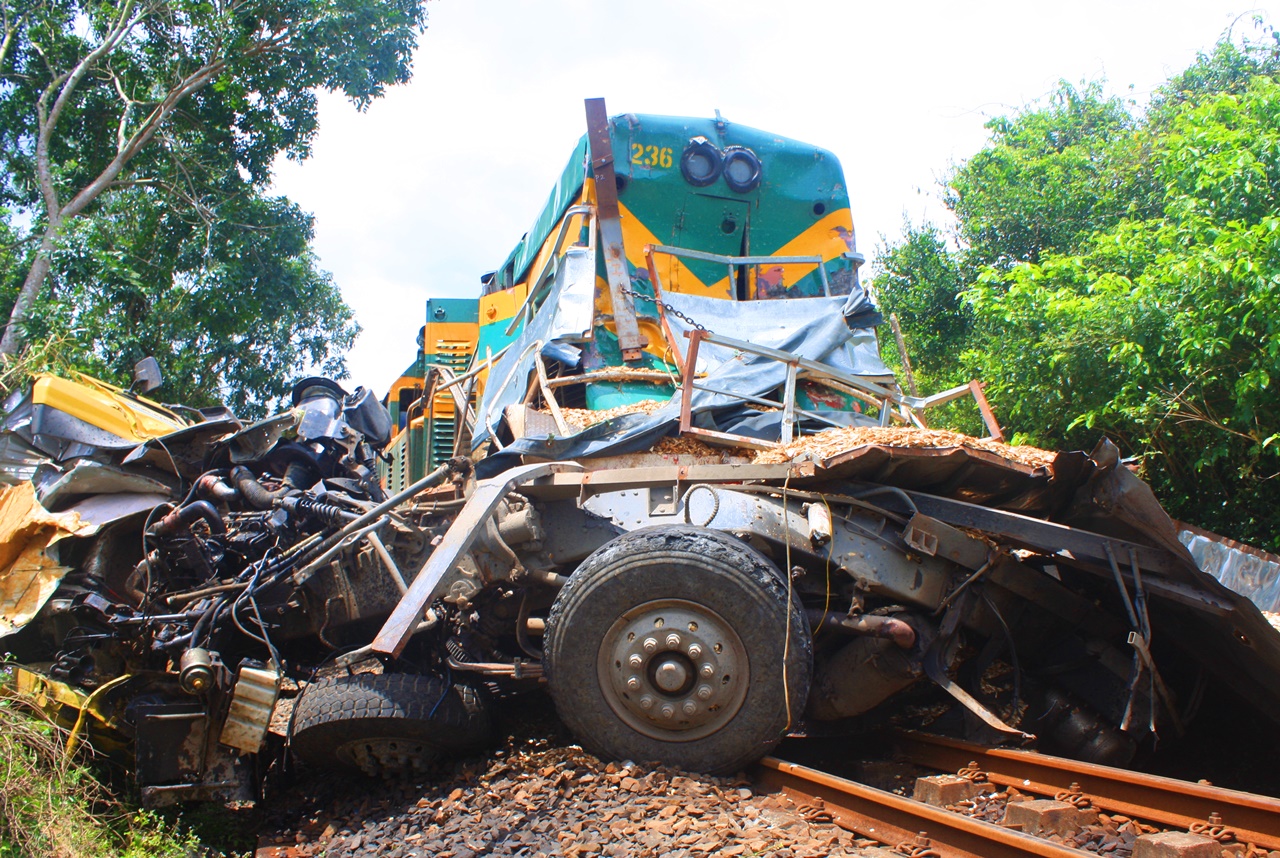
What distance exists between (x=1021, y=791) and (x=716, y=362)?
3.09 metres

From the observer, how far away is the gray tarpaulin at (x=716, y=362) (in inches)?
197

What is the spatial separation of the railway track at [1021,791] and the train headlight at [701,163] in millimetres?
4281

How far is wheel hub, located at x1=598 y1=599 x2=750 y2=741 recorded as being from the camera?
4020mm

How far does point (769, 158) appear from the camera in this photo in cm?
717

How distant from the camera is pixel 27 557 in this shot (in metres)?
5.39

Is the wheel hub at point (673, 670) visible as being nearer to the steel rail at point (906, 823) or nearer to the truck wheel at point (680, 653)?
the truck wheel at point (680, 653)

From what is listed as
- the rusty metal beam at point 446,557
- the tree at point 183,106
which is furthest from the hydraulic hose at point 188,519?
the tree at point 183,106

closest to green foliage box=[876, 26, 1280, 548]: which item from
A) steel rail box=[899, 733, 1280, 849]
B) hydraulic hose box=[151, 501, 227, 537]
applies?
steel rail box=[899, 733, 1280, 849]

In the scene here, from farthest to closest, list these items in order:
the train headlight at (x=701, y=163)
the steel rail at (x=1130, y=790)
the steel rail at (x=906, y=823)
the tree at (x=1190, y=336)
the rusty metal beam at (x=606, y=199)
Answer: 1. the tree at (x=1190, y=336)
2. the train headlight at (x=701, y=163)
3. the rusty metal beam at (x=606, y=199)
4. the steel rail at (x=1130, y=790)
5. the steel rail at (x=906, y=823)

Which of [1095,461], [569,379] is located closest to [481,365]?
[569,379]

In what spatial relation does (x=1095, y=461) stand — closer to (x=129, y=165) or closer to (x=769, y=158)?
(x=769, y=158)

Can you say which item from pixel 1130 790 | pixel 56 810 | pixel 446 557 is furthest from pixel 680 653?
pixel 56 810

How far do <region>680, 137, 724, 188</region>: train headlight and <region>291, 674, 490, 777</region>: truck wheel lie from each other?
13.4ft

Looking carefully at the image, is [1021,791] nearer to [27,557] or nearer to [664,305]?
[664,305]
